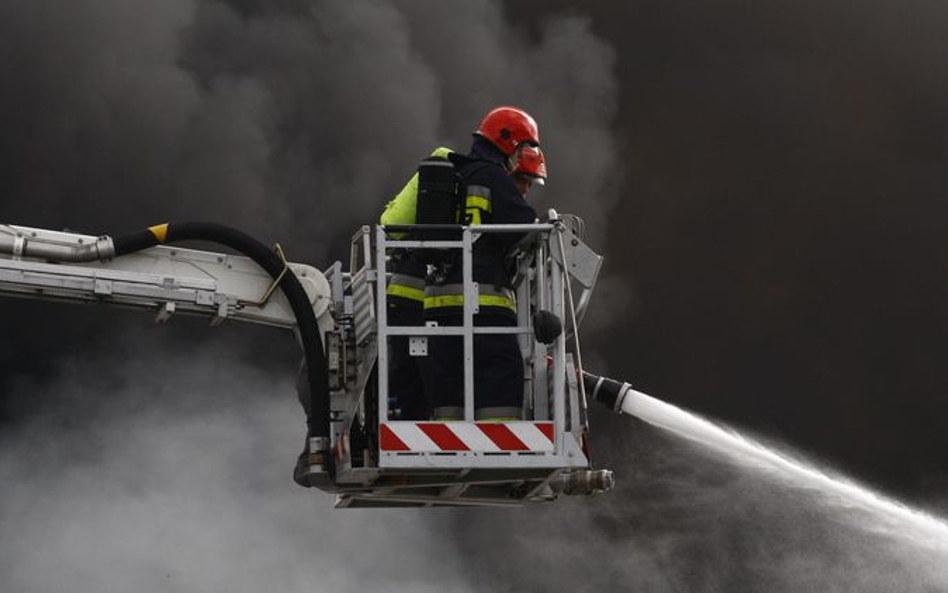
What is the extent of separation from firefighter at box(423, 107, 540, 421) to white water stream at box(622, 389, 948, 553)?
2.78 ft

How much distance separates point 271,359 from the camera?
10.5 metres

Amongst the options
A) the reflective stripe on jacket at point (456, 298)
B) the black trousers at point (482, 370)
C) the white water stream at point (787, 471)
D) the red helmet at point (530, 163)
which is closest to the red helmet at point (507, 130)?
the red helmet at point (530, 163)

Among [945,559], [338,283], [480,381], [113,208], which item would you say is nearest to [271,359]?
[113,208]

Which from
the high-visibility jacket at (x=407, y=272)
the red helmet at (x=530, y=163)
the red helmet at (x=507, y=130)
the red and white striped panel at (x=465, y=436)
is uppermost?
the red helmet at (x=507, y=130)

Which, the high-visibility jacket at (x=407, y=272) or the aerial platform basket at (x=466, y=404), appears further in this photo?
the high-visibility jacket at (x=407, y=272)

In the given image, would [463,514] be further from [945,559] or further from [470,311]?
[470,311]

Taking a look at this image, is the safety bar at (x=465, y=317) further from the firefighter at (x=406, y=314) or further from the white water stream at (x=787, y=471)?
the white water stream at (x=787, y=471)

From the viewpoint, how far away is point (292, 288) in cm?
736

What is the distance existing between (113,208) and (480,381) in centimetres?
400

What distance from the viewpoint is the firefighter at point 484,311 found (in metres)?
7.03

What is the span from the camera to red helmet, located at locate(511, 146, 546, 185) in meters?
7.70

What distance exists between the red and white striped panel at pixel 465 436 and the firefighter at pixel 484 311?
0.10m

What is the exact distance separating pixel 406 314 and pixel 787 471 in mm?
2631

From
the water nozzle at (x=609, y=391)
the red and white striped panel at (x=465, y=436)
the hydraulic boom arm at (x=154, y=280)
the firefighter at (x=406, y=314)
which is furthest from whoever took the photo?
the water nozzle at (x=609, y=391)
